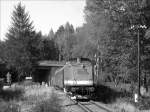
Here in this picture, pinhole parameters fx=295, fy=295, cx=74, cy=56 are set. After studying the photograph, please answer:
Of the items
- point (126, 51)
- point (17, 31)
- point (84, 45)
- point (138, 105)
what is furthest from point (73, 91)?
point (17, 31)

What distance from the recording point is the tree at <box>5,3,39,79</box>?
161 feet

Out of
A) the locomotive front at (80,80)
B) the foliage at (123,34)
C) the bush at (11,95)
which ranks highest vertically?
the foliage at (123,34)

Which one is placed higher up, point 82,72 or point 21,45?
point 21,45

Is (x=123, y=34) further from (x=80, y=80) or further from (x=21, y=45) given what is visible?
(x=21, y=45)

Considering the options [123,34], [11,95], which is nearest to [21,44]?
[11,95]

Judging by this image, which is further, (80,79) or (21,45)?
(21,45)

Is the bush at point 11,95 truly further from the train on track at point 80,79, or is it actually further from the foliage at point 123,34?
the foliage at point 123,34

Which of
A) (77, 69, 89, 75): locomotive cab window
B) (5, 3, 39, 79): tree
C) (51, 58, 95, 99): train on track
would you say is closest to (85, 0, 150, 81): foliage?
(51, 58, 95, 99): train on track

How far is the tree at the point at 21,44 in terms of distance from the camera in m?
49.0

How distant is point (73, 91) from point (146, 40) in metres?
9.38

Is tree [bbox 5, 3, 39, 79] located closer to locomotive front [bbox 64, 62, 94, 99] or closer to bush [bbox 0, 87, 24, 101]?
bush [bbox 0, 87, 24, 101]

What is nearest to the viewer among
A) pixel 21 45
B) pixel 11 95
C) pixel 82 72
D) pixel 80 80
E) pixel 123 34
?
pixel 80 80

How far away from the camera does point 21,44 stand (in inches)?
1962

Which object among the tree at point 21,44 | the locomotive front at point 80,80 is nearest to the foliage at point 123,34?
the locomotive front at point 80,80
